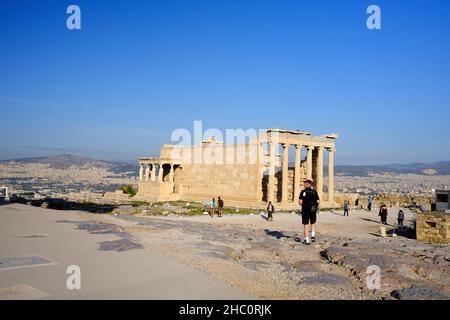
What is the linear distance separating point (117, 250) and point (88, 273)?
2.21m

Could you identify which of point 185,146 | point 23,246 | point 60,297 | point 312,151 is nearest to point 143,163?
point 185,146

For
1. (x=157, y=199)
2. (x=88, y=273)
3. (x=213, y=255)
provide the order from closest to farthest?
(x=88, y=273) → (x=213, y=255) → (x=157, y=199)

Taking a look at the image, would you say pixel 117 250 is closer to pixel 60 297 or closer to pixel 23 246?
pixel 23 246

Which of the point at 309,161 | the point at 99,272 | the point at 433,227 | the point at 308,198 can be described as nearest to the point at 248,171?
the point at 309,161

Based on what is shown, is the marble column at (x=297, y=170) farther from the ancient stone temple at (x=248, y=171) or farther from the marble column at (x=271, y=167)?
the marble column at (x=271, y=167)

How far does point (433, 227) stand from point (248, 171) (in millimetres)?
21572

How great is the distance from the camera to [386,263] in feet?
33.4

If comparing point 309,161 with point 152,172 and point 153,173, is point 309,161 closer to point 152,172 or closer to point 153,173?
point 153,173

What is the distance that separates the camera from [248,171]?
37.8 meters

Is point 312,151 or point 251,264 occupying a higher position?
point 312,151

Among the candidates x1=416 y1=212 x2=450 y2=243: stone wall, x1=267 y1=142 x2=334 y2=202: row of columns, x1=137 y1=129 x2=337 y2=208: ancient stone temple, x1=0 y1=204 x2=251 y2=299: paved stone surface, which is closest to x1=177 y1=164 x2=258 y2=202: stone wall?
x1=137 y1=129 x2=337 y2=208: ancient stone temple

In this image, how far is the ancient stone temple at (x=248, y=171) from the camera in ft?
118

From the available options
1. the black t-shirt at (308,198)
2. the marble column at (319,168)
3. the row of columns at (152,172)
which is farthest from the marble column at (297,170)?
the black t-shirt at (308,198)

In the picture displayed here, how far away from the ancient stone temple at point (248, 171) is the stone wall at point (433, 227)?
17.3 metres
